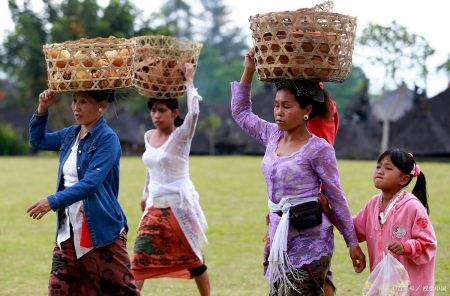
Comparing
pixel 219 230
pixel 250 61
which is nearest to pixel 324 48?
pixel 250 61

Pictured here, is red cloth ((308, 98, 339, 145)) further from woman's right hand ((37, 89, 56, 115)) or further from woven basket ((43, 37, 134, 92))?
woman's right hand ((37, 89, 56, 115))

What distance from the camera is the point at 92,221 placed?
193 inches

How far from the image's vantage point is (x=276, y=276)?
4.58 metres

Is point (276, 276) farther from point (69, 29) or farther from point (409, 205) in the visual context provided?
point (69, 29)

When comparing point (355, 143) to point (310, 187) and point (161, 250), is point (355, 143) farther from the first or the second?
point (310, 187)

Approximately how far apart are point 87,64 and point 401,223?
205 centimetres

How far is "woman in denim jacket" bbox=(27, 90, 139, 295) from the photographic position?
4.90m

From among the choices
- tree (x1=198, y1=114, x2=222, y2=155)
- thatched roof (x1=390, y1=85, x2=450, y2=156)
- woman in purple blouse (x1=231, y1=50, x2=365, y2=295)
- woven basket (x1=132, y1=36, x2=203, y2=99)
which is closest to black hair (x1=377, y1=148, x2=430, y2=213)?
woman in purple blouse (x1=231, y1=50, x2=365, y2=295)

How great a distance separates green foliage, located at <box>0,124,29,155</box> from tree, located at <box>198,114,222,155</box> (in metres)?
8.49

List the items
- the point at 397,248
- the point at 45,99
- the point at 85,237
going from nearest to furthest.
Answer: the point at 397,248
the point at 85,237
the point at 45,99

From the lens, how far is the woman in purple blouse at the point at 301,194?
14.7 ft

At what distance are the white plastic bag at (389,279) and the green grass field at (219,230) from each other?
2.40m

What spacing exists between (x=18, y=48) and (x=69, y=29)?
5.56 meters

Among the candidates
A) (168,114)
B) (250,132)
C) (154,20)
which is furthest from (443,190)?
(154,20)
